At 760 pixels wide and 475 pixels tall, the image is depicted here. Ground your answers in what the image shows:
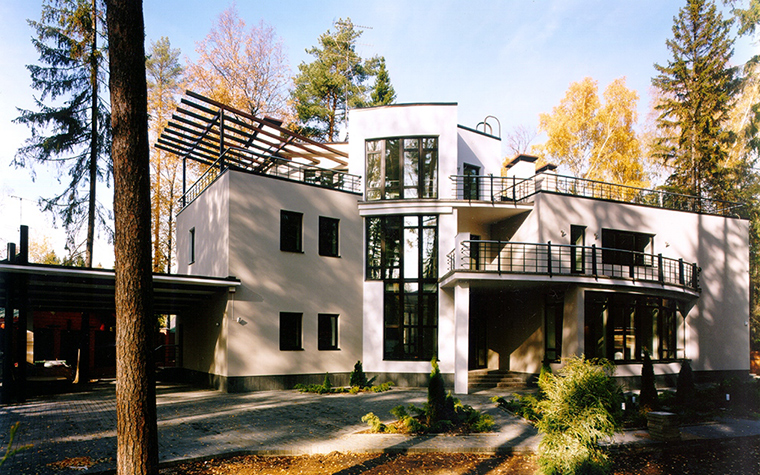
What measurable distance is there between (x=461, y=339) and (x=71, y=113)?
18.7 meters

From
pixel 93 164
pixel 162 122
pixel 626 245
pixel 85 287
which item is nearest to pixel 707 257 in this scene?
pixel 626 245

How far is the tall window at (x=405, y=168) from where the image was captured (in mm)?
17156

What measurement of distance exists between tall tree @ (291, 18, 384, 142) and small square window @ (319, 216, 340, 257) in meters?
13.5

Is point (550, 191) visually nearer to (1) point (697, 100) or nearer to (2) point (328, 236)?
(2) point (328, 236)

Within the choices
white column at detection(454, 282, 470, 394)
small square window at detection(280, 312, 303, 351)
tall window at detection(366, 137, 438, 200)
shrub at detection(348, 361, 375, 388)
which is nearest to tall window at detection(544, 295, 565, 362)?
white column at detection(454, 282, 470, 394)

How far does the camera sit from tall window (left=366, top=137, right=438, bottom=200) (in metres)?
17.2

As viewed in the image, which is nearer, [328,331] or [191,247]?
[328,331]

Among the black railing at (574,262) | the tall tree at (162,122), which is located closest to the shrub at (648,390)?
the black railing at (574,262)

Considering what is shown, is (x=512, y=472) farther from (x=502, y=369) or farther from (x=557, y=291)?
(x=502, y=369)

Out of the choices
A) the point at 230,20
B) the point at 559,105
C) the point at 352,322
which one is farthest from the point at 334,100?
the point at 352,322

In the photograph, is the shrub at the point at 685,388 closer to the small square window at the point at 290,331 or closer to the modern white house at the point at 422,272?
the modern white house at the point at 422,272

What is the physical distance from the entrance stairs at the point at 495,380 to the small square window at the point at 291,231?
759 centimetres

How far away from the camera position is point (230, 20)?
2636cm

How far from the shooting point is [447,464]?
736 cm
